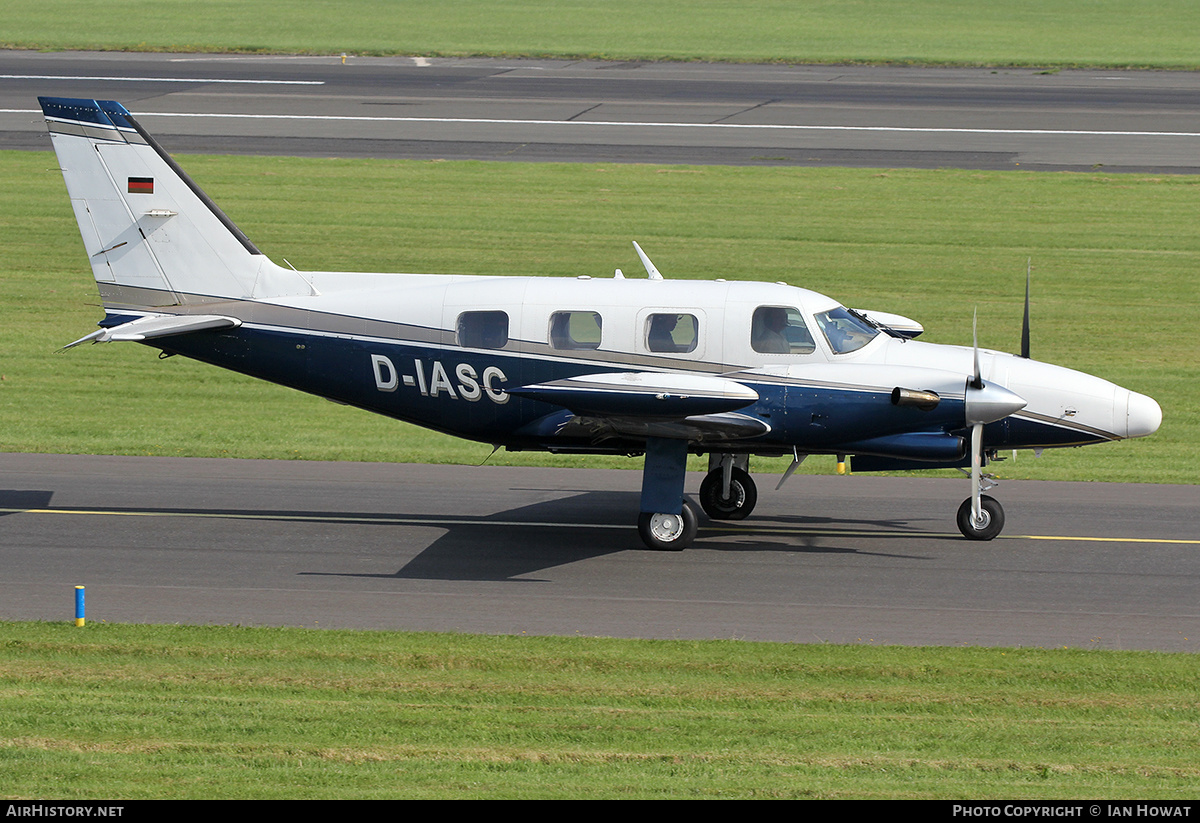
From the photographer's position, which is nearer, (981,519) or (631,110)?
(981,519)

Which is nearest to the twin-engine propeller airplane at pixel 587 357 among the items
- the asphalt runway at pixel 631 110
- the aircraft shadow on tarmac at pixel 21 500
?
the aircraft shadow on tarmac at pixel 21 500

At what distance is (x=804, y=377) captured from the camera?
1630 cm

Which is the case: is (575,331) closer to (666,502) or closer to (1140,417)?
(666,502)

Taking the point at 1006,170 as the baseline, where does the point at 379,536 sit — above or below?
below

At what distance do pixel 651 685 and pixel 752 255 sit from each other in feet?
71.8

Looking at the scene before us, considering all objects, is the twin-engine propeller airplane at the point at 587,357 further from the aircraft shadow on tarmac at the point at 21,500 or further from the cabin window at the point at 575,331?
the aircraft shadow on tarmac at the point at 21,500

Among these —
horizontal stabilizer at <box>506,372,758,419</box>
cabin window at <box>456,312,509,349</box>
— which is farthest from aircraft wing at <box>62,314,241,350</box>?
horizontal stabilizer at <box>506,372,758,419</box>

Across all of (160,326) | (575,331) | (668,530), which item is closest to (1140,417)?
(668,530)

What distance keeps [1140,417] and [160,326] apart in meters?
12.2

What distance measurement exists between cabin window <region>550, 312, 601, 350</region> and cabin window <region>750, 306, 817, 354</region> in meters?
1.93

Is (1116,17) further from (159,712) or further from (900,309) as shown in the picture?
(159,712)

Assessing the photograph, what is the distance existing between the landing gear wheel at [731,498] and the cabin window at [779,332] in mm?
2500

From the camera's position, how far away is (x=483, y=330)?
17.0 metres

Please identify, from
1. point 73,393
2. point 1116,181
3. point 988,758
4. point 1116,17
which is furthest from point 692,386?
point 1116,17
